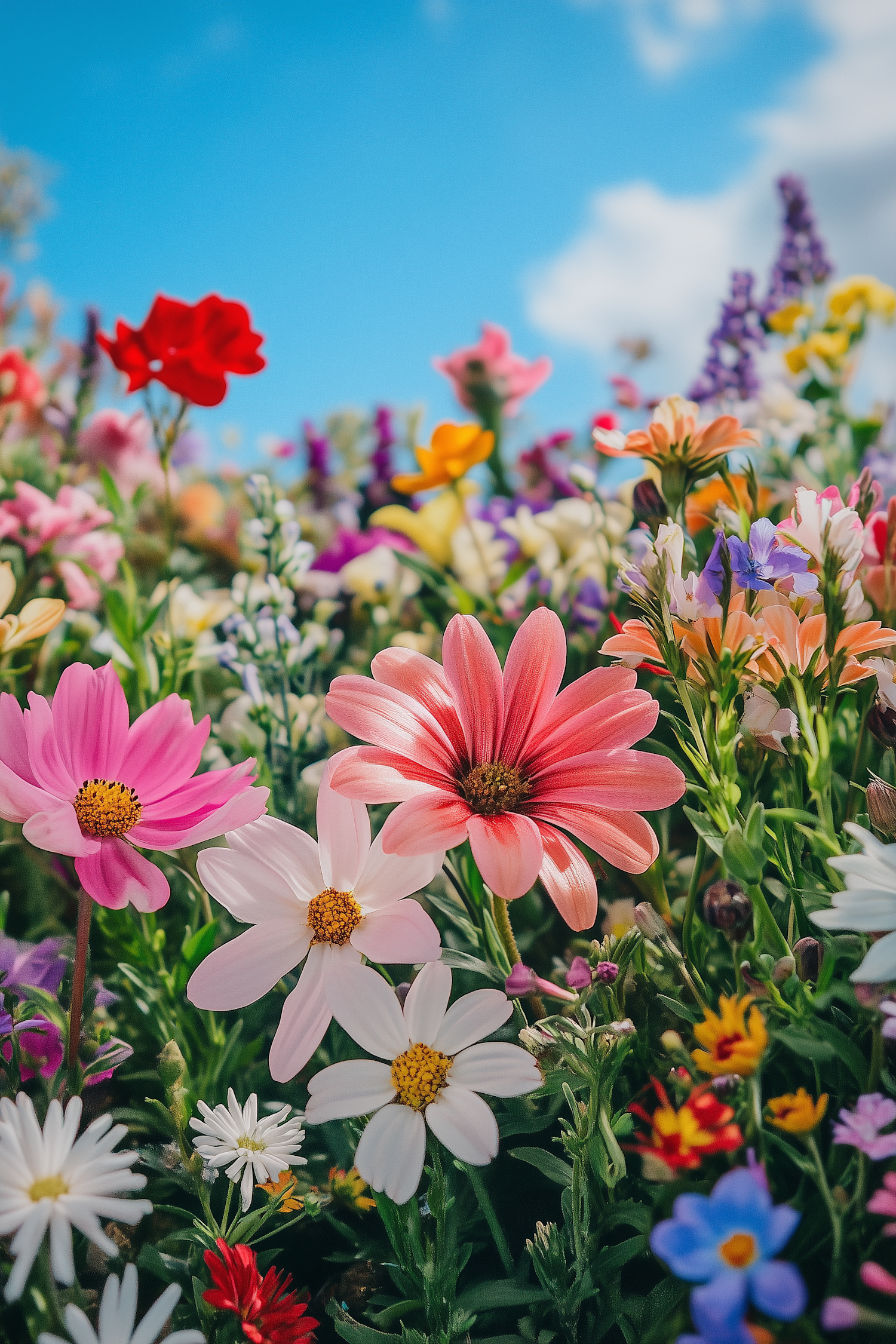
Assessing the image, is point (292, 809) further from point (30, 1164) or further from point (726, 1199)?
point (726, 1199)

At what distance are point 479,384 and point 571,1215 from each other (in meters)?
1.11

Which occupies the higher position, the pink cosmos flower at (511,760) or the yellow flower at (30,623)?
the yellow flower at (30,623)

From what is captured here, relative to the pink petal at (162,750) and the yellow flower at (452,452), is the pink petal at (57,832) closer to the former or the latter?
the pink petal at (162,750)

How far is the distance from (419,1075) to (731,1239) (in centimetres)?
14

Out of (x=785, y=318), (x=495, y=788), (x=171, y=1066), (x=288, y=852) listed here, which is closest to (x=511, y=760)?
(x=495, y=788)

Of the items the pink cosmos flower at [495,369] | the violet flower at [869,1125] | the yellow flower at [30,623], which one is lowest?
the violet flower at [869,1125]

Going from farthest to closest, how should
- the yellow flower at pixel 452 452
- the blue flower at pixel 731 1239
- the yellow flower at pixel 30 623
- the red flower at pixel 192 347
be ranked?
the yellow flower at pixel 452 452 < the red flower at pixel 192 347 < the yellow flower at pixel 30 623 < the blue flower at pixel 731 1239

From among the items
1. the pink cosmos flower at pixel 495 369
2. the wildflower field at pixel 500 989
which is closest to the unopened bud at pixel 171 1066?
the wildflower field at pixel 500 989

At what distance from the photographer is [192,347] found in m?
0.71

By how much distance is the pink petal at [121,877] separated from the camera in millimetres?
426

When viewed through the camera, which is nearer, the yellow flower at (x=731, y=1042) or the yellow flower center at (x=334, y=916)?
the yellow flower at (x=731, y=1042)

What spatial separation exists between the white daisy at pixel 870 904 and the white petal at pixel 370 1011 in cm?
18

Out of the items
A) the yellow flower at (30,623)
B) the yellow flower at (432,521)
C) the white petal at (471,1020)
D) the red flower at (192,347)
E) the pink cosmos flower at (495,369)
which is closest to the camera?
the white petal at (471,1020)

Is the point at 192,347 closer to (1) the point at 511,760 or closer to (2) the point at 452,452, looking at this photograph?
(2) the point at 452,452
